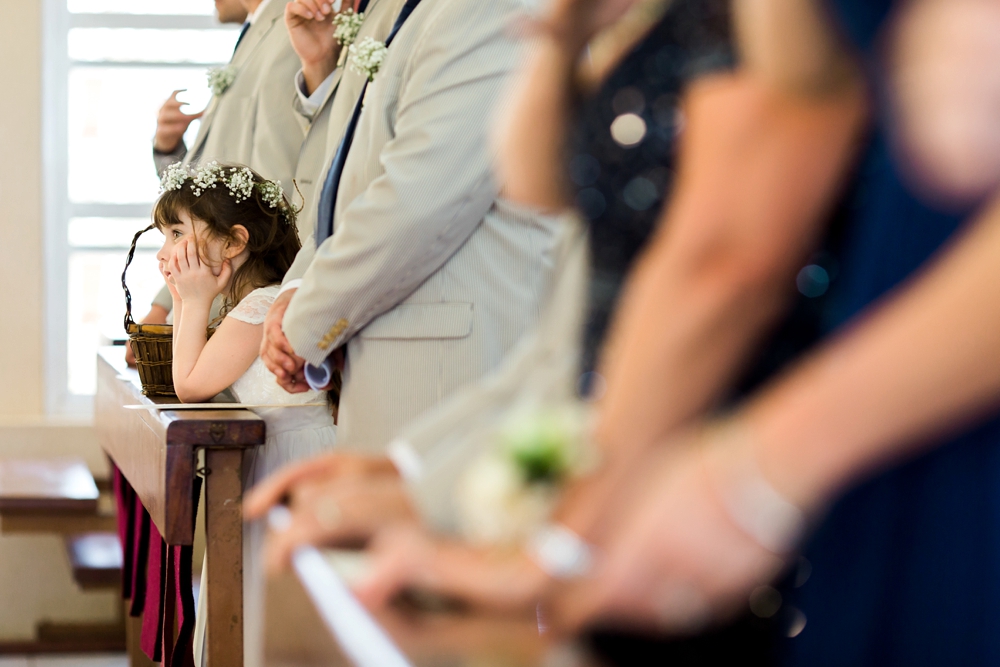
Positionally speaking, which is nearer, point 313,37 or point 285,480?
point 285,480

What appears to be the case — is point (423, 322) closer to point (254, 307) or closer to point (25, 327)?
point (254, 307)

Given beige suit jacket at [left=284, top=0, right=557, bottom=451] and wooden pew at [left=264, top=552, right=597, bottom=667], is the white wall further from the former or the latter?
wooden pew at [left=264, top=552, right=597, bottom=667]

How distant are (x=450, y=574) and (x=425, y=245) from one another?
1033 millimetres

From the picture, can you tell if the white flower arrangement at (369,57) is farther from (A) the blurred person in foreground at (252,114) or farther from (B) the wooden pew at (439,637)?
(B) the wooden pew at (439,637)

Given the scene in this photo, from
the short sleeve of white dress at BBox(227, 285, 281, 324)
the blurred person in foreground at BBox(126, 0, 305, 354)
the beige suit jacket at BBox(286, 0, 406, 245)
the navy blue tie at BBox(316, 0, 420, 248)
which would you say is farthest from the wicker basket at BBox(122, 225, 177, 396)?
the navy blue tie at BBox(316, 0, 420, 248)

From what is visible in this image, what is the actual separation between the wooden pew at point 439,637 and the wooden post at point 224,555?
123cm

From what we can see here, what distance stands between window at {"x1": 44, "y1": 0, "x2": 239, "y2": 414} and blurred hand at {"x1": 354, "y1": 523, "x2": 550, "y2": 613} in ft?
12.5

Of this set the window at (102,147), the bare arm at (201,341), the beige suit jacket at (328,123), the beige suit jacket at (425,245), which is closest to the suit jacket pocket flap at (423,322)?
the beige suit jacket at (425,245)

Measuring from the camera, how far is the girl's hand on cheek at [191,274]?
2.32 m

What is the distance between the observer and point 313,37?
8.21ft

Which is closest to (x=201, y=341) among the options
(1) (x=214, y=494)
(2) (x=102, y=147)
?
(1) (x=214, y=494)

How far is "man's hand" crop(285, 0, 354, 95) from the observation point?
2.37m

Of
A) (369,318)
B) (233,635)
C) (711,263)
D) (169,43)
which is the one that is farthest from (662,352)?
(169,43)

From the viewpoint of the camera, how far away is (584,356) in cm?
57
